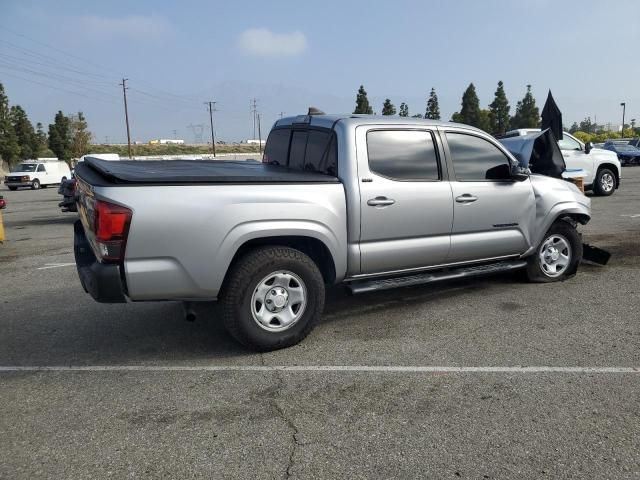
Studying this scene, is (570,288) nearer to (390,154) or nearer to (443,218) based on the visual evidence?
(443,218)

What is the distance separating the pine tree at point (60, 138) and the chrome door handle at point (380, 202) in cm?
6632

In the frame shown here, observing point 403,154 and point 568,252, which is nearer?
point 403,154

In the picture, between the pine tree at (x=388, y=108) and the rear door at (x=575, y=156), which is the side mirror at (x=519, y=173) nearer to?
the rear door at (x=575, y=156)

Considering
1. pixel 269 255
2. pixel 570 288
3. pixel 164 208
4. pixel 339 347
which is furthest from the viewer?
pixel 570 288

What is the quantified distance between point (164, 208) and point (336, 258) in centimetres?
148

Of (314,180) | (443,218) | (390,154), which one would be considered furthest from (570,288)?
(314,180)

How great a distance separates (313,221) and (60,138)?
67631 millimetres

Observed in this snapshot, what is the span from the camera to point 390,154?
469cm

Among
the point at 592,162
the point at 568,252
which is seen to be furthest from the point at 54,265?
the point at 592,162

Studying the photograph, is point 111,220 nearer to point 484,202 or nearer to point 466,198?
point 466,198

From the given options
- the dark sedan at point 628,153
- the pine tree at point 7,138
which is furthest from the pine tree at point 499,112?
the pine tree at point 7,138

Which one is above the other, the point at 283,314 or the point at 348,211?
the point at 348,211

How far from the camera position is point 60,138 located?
63000 millimetres

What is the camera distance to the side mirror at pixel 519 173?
5.32 meters
